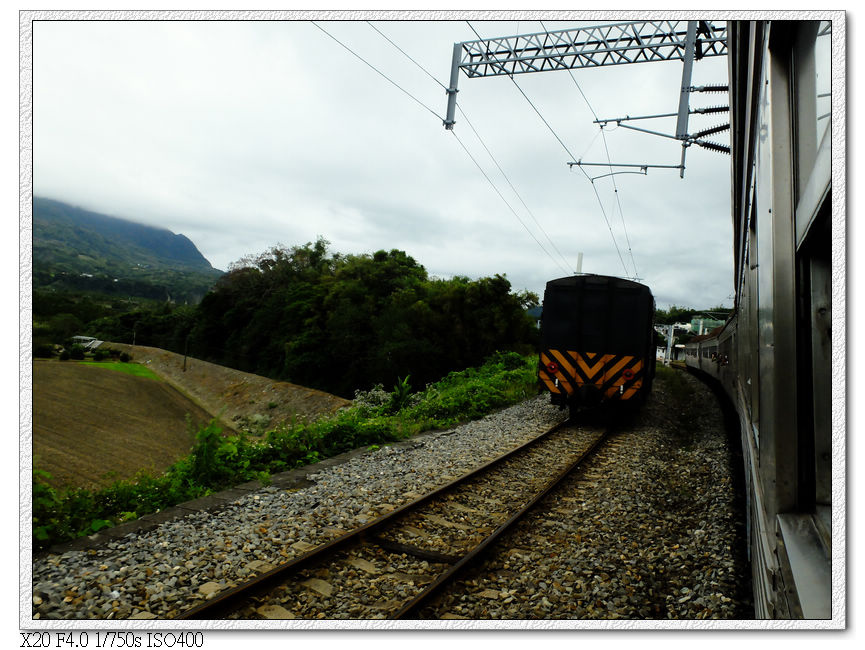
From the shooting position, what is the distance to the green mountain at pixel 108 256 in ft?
Answer: 8.18

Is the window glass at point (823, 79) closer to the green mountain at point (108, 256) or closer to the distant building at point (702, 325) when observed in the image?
the green mountain at point (108, 256)

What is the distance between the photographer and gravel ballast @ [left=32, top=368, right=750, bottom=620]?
2.92 metres

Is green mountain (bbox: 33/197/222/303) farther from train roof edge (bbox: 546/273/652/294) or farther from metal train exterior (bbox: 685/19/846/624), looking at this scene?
train roof edge (bbox: 546/273/652/294)

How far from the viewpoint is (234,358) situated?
37531mm

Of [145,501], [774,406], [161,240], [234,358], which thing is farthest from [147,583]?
[234,358]

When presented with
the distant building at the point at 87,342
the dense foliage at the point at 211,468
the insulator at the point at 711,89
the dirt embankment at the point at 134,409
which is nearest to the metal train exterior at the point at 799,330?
the dirt embankment at the point at 134,409

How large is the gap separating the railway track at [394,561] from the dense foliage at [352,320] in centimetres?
1496

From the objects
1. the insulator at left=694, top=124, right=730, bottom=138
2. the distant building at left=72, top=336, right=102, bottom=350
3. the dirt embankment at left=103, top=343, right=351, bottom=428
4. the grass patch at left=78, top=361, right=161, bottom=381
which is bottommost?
the dirt embankment at left=103, top=343, right=351, bottom=428

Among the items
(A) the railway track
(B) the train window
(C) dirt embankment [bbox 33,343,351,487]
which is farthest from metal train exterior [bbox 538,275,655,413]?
(B) the train window

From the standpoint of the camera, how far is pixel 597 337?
8.79 meters

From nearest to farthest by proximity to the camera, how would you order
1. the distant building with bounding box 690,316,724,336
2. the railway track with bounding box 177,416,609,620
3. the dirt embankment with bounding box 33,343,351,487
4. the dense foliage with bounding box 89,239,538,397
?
1. the railway track with bounding box 177,416,609,620
2. the dirt embankment with bounding box 33,343,351,487
3. the distant building with bounding box 690,316,724,336
4. the dense foliage with bounding box 89,239,538,397

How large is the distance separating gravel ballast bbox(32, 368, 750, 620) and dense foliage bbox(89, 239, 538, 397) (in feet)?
47.6

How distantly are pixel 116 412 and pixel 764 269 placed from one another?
10562mm

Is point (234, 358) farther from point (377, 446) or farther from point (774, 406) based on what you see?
point (774, 406)
